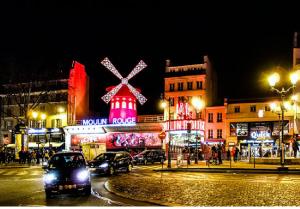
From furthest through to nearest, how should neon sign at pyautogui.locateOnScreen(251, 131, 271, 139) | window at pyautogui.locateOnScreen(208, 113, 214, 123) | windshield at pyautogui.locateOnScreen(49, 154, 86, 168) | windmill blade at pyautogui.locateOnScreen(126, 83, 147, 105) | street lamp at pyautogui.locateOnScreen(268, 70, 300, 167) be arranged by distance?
windmill blade at pyautogui.locateOnScreen(126, 83, 147, 105), window at pyautogui.locateOnScreen(208, 113, 214, 123), neon sign at pyautogui.locateOnScreen(251, 131, 271, 139), street lamp at pyautogui.locateOnScreen(268, 70, 300, 167), windshield at pyautogui.locateOnScreen(49, 154, 86, 168)

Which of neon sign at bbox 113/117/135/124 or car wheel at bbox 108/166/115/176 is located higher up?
neon sign at bbox 113/117/135/124

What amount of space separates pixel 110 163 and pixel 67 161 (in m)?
11.7

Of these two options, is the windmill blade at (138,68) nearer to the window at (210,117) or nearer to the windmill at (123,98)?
the windmill at (123,98)

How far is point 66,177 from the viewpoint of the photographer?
54.9 feet

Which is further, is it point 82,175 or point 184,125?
point 184,125

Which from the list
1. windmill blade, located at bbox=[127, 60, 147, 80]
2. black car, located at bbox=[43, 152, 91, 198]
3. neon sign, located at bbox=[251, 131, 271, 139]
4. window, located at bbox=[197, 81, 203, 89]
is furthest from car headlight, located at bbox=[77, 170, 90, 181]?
windmill blade, located at bbox=[127, 60, 147, 80]

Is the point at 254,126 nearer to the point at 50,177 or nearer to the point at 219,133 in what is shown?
the point at 219,133

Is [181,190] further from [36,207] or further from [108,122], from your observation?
[108,122]

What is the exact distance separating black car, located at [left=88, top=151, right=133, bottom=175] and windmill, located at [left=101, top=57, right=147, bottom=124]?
31812 millimetres

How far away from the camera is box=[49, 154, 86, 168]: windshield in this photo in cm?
1751

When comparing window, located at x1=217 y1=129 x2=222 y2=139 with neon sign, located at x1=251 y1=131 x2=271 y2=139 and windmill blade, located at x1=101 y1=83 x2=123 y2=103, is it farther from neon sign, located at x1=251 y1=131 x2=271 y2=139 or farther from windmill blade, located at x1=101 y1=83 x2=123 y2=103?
windmill blade, located at x1=101 y1=83 x2=123 y2=103

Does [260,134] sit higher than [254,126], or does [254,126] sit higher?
[254,126]

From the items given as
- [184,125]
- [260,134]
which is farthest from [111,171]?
[260,134]

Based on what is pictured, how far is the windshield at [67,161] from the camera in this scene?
1751cm
